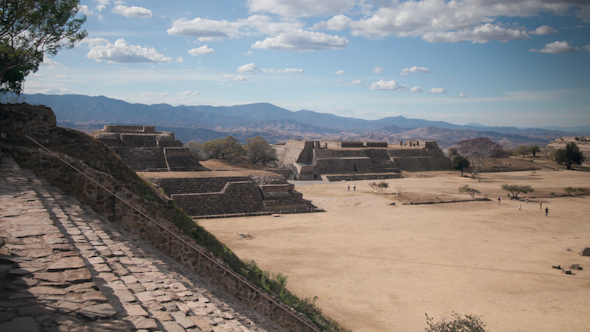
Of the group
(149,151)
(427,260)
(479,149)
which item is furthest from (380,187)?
(479,149)

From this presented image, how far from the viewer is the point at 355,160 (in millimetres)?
43156

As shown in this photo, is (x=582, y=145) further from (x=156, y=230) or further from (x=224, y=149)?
(x=156, y=230)

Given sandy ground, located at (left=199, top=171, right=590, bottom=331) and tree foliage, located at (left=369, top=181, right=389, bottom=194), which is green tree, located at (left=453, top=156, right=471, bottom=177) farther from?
sandy ground, located at (left=199, top=171, right=590, bottom=331)

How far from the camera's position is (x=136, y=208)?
6.69 meters

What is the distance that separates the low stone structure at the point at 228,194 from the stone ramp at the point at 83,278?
1355 centimetres

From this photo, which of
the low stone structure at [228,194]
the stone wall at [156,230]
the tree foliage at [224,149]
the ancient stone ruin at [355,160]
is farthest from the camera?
the tree foliage at [224,149]

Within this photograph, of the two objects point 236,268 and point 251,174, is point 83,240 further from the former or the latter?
point 251,174

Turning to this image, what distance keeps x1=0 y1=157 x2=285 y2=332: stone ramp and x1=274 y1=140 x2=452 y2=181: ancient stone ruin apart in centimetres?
3380

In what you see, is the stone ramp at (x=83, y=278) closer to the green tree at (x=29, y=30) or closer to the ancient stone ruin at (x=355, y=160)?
the green tree at (x=29, y=30)

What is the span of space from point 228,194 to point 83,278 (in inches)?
732

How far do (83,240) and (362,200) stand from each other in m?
24.4

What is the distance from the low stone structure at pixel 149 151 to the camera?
2764 centimetres

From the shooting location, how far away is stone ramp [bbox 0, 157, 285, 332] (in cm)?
277

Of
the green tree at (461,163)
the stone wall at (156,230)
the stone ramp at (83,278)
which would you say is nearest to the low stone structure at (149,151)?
the stone wall at (156,230)
